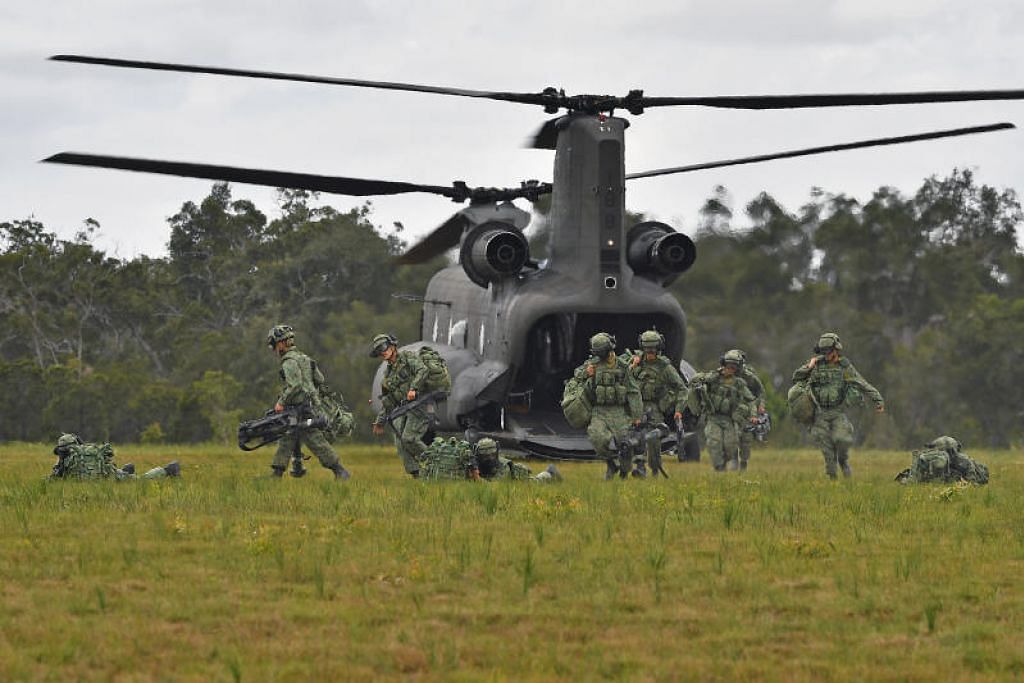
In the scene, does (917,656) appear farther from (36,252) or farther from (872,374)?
(36,252)

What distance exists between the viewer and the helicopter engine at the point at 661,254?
83.6ft

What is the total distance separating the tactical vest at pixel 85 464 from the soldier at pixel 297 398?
208 cm

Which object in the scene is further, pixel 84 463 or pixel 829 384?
pixel 829 384

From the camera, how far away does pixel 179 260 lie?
210 ft

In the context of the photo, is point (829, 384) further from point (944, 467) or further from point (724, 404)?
point (724, 404)

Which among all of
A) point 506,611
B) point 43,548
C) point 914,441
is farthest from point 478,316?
point 914,441

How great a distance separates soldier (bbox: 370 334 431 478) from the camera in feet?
67.9

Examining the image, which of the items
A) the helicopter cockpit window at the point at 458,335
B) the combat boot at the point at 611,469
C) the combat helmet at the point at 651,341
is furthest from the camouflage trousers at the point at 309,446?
the helicopter cockpit window at the point at 458,335

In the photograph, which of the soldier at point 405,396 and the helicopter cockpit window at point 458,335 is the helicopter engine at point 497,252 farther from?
the soldier at point 405,396

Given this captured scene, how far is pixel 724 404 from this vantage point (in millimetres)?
24297

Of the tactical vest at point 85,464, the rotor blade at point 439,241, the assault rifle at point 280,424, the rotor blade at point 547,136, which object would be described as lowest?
the tactical vest at point 85,464

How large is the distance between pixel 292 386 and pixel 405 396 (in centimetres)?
157

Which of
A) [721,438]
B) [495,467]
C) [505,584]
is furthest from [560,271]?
[505,584]

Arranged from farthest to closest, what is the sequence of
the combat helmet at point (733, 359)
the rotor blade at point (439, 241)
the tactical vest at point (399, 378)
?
the rotor blade at point (439, 241) → the combat helmet at point (733, 359) → the tactical vest at point (399, 378)
